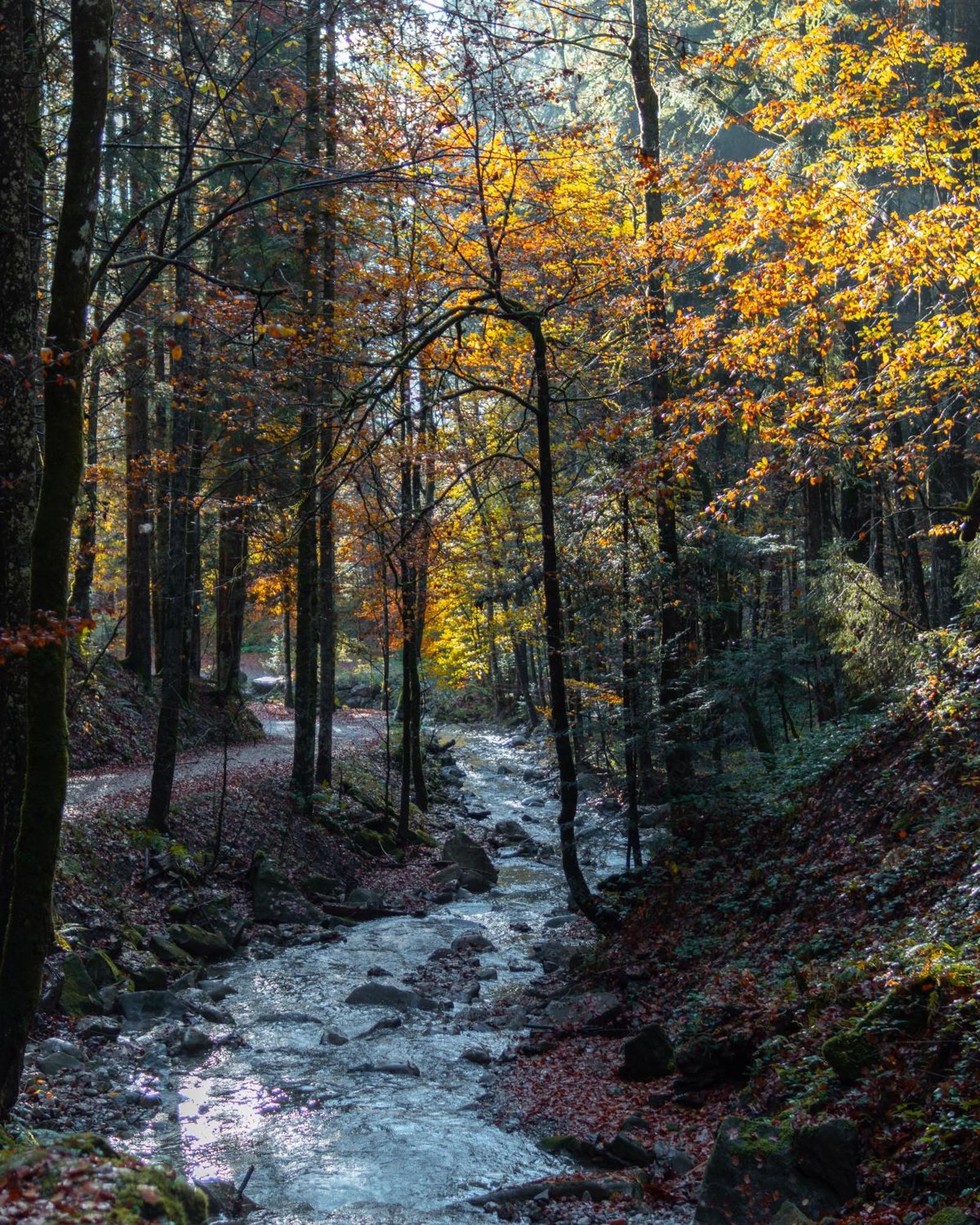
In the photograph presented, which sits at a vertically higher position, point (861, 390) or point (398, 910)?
point (861, 390)

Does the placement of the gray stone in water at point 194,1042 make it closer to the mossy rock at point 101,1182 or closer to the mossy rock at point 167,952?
the mossy rock at point 167,952

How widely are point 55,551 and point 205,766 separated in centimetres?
1375

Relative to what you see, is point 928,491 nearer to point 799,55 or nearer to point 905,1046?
point 799,55

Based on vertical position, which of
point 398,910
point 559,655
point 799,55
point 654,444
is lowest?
point 398,910

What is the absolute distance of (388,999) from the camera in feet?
35.6

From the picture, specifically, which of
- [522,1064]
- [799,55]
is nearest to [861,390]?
[799,55]

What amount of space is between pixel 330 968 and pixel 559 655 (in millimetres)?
4883

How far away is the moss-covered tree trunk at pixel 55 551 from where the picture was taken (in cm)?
545

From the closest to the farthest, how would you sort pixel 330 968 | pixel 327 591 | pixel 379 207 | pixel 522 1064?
pixel 522 1064 < pixel 330 968 < pixel 379 207 < pixel 327 591

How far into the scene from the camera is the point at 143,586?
20641 millimetres

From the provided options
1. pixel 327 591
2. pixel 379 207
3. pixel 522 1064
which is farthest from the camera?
pixel 327 591

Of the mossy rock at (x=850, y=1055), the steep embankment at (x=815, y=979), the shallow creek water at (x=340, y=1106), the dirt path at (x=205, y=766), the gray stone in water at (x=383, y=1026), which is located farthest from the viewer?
the dirt path at (x=205, y=766)

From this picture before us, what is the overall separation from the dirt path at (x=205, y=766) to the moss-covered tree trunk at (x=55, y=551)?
22.8 feet

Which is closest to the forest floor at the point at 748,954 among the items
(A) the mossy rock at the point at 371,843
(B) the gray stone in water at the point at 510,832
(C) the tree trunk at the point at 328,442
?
(A) the mossy rock at the point at 371,843
